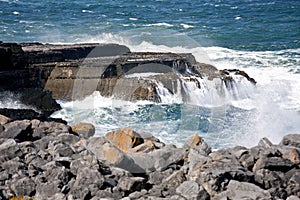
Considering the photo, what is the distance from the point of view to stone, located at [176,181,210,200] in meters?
6.23

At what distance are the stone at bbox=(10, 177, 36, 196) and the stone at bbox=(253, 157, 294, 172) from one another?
2987mm

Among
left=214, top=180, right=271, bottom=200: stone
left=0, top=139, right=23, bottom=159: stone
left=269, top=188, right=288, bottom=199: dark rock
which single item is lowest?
left=269, top=188, right=288, bottom=199: dark rock

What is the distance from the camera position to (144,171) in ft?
24.0

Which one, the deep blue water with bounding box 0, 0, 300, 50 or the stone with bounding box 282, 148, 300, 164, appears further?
the deep blue water with bounding box 0, 0, 300, 50

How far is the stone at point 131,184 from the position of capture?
6.60m

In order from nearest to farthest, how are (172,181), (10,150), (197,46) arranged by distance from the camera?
(172,181) < (10,150) < (197,46)

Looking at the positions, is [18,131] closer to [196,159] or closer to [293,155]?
[196,159]

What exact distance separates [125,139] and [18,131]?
6.04 feet

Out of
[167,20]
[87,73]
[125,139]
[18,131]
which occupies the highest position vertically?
[167,20]

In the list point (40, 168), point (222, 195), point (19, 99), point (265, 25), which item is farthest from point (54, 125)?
point (265, 25)

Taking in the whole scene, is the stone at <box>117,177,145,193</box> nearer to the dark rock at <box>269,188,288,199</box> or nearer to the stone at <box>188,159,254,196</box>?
the stone at <box>188,159,254,196</box>

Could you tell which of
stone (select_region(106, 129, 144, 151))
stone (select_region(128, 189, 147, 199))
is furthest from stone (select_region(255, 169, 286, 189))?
stone (select_region(106, 129, 144, 151))

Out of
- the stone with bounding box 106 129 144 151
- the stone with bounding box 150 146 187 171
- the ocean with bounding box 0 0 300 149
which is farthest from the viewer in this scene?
the ocean with bounding box 0 0 300 149

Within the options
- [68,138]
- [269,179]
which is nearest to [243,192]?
[269,179]
